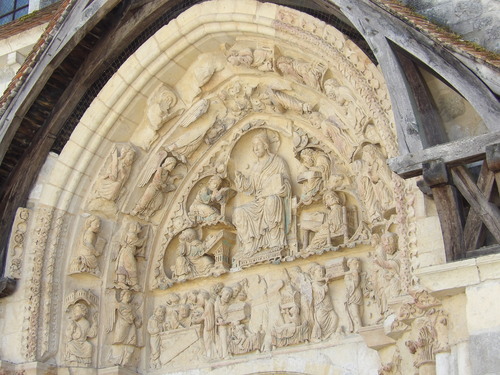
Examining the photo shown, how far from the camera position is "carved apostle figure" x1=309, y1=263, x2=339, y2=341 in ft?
22.9

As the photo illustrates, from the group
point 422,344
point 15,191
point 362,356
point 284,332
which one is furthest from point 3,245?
point 422,344

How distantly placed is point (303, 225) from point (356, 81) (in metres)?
1.45

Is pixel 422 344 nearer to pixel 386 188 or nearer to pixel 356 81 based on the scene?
pixel 386 188

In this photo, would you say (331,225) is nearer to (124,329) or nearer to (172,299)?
(172,299)

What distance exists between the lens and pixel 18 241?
7.69 meters

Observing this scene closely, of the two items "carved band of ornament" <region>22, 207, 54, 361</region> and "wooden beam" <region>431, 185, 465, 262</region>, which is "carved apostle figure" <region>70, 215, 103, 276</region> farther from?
"wooden beam" <region>431, 185, 465, 262</region>

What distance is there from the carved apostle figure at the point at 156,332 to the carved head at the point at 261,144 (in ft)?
5.14

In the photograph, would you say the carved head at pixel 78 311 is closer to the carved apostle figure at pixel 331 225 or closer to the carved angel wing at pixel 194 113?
the carved angel wing at pixel 194 113

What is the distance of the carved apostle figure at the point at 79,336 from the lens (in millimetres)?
7582

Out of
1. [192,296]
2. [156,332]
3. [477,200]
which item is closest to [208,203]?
[192,296]

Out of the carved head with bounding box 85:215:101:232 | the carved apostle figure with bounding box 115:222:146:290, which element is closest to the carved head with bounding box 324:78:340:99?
the carved apostle figure with bounding box 115:222:146:290

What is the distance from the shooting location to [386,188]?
20.7 ft

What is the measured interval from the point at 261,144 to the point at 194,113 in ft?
2.04

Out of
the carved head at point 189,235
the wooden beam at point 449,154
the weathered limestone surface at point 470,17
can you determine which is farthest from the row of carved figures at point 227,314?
the weathered limestone surface at point 470,17
